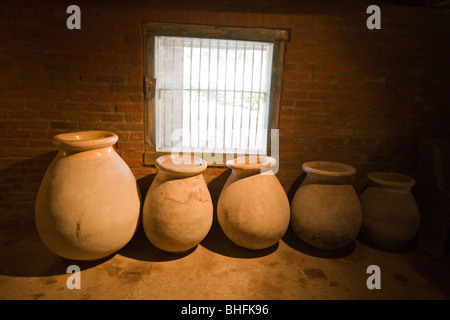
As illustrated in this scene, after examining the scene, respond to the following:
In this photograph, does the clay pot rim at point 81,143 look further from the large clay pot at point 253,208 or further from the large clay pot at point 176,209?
the large clay pot at point 253,208

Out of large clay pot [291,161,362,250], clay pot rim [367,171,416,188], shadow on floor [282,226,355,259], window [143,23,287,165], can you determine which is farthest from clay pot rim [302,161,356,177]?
shadow on floor [282,226,355,259]

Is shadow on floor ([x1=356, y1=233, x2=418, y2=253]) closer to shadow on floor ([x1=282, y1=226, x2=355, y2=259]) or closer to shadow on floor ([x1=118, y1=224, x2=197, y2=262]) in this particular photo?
shadow on floor ([x1=282, y1=226, x2=355, y2=259])

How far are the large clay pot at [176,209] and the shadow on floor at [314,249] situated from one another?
99 centimetres

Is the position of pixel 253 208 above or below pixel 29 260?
above

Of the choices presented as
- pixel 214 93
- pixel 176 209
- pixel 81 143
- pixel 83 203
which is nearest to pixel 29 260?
pixel 83 203

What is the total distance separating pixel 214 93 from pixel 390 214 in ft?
7.25

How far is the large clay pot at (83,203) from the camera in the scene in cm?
227

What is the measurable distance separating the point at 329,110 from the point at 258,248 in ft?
5.50

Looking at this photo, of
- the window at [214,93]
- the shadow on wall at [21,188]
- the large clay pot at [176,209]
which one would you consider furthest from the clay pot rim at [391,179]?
the shadow on wall at [21,188]

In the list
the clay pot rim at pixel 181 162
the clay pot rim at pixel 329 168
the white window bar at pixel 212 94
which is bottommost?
the clay pot rim at pixel 329 168

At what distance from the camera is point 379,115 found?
124 inches

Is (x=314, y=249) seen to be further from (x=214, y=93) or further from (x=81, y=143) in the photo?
(x=81, y=143)

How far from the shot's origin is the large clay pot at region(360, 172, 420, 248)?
9.14 ft

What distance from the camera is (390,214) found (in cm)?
280
